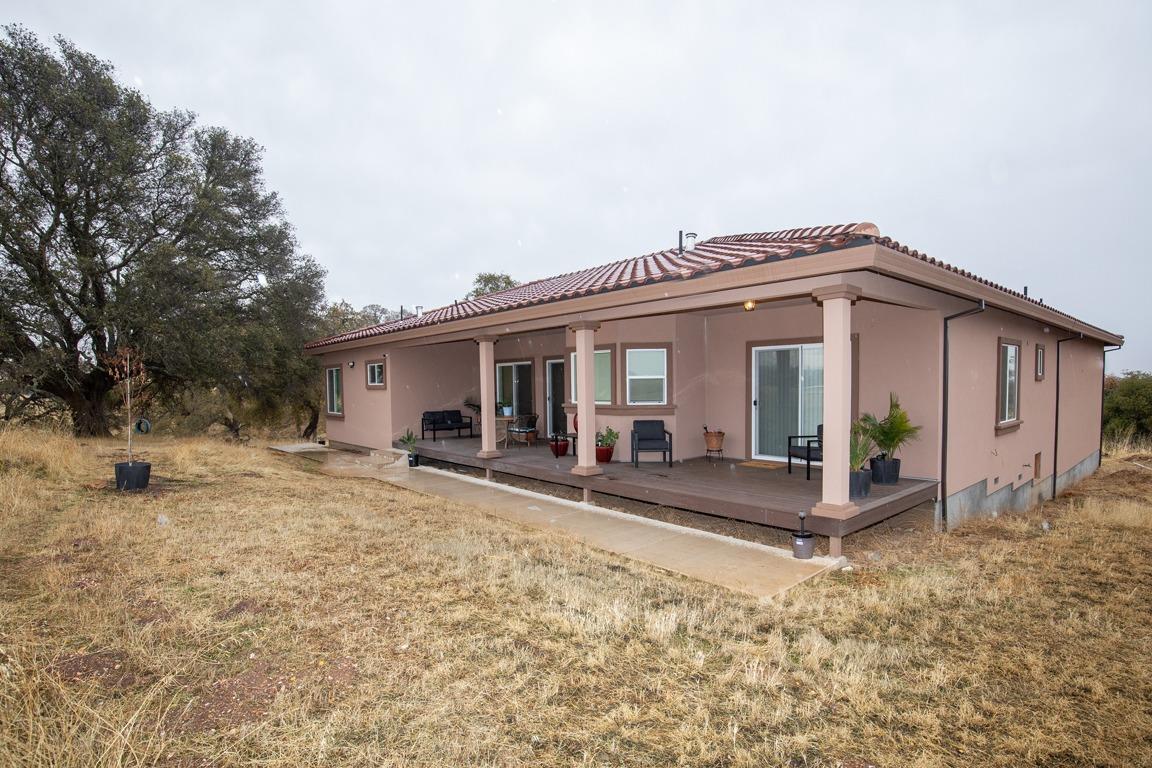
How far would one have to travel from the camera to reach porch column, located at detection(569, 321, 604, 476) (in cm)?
799

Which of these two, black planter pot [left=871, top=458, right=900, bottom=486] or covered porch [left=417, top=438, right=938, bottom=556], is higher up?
black planter pot [left=871, top=458, right=900, bottom=486]

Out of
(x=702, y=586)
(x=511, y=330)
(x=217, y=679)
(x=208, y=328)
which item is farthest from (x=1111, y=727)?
(x=208, y=328)

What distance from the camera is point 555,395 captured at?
12.2m

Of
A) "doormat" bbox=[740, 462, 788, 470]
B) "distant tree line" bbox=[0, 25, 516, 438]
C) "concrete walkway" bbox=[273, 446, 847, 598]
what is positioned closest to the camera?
"concrete walkway" bbox=[273, 446, 847, 598]

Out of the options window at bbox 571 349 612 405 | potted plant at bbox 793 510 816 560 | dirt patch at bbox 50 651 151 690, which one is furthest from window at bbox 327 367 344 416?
potted plant at bbox 793 510 816 560

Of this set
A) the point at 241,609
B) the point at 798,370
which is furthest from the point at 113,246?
the point at 798,370

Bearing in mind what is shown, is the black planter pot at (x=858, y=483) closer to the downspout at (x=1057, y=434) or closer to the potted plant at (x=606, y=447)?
the potted plant at (x=606, y=447)

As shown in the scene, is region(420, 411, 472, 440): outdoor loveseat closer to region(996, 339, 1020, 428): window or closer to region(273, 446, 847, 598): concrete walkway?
region(273, 446, 847, 598): concrete walkway

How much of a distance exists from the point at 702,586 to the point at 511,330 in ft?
18.6

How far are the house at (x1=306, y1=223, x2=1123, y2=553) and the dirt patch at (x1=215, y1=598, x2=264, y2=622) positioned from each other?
441 centimetres

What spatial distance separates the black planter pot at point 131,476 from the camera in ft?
24.5

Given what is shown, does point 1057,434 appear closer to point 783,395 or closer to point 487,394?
point 783,395

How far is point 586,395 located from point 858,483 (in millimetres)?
3557

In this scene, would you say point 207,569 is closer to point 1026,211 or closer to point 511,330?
point 511,330
